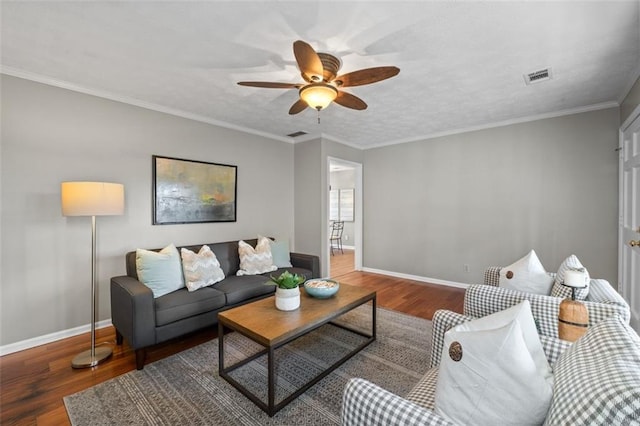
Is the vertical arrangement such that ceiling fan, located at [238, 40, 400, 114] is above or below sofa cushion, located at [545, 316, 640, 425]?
above

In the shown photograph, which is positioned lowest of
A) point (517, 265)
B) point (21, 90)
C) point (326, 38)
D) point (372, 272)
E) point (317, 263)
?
point (372, 272)

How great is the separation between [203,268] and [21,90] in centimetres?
228

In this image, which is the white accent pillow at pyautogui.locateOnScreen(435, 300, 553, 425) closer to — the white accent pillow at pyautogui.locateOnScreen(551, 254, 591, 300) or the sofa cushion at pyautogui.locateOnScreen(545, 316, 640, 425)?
the sofa cushion at pyautogui.locateOnScreen(545, 316, 640, 425)

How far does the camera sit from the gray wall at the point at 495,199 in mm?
3377

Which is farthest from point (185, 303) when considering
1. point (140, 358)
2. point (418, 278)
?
point (418, 278)

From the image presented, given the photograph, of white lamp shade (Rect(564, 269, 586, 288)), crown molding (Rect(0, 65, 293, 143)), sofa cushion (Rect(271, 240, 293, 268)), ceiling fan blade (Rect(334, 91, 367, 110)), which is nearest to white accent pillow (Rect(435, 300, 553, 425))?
white lamp shade (Rect(564, 269, 586, 288))

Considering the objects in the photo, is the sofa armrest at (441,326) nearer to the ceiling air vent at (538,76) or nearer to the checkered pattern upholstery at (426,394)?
the checkered pattern upholstery at (426,394)

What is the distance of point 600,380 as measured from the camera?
0.68 m

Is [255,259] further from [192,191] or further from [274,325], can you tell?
[274,325]

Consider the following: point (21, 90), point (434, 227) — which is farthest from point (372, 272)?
point (21, 90)

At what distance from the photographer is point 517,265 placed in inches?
81.7

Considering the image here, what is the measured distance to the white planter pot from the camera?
2.14 metres

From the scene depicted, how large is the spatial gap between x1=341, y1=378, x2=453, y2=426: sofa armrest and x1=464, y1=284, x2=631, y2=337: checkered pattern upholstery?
1.09 meters

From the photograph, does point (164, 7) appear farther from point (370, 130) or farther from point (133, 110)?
point (370, 130)
